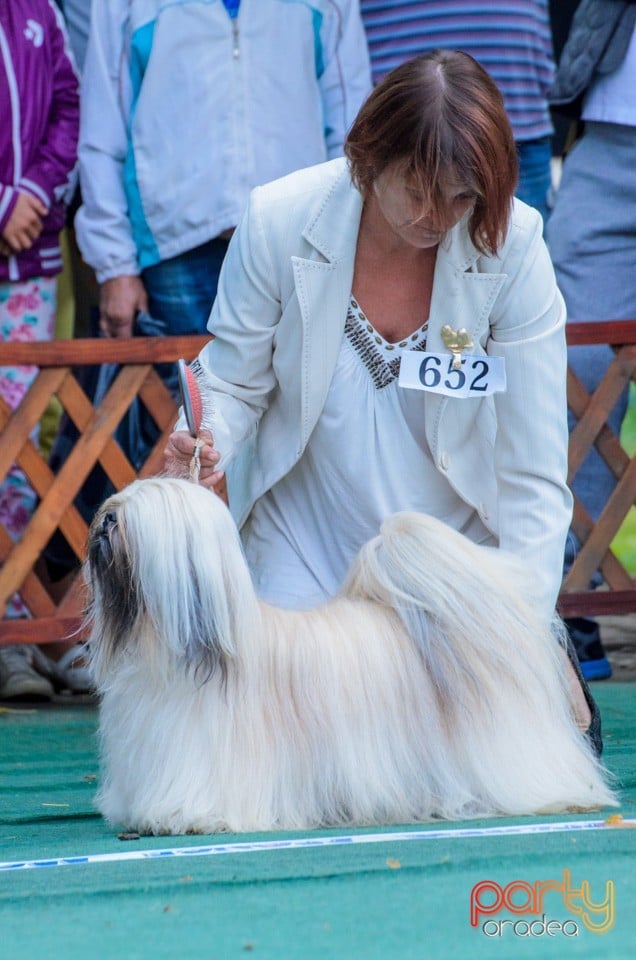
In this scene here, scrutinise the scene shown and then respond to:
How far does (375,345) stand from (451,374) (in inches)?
7.4

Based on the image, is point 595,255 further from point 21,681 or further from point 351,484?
point 21,681

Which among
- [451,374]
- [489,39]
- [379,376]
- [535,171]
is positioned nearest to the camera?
[451,374]

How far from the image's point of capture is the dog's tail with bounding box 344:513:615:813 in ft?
9.22

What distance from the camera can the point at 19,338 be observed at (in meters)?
4.75

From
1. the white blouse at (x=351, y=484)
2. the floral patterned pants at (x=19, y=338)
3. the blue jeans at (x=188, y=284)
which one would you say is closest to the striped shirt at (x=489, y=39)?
the blue jeans at (x=188, y=284)

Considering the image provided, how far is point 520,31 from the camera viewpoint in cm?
489

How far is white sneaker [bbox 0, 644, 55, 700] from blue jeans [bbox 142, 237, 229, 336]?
110cm

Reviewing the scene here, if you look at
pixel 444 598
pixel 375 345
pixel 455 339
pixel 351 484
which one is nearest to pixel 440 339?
pixel 455 339

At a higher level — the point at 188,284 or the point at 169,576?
the point at 169,576

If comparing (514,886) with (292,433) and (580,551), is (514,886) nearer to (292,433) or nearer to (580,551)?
(292,433)

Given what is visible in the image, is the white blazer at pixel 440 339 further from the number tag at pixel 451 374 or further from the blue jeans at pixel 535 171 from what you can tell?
the blue jeans at pixel 535 171

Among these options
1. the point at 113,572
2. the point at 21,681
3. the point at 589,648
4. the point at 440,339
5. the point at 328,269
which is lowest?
the point at 589,648

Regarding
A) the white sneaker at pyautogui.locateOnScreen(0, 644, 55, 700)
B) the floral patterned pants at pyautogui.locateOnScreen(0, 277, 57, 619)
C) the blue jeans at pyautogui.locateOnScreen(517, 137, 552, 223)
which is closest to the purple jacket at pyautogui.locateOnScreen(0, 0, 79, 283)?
the floral patterned pants at pyautogui.locateOnScreen(0, 277, 57, 619)

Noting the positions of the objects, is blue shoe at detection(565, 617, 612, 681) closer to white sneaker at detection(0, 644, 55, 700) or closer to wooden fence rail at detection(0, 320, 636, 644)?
wooden fence rail at detection(0, 320, 636, 644)
